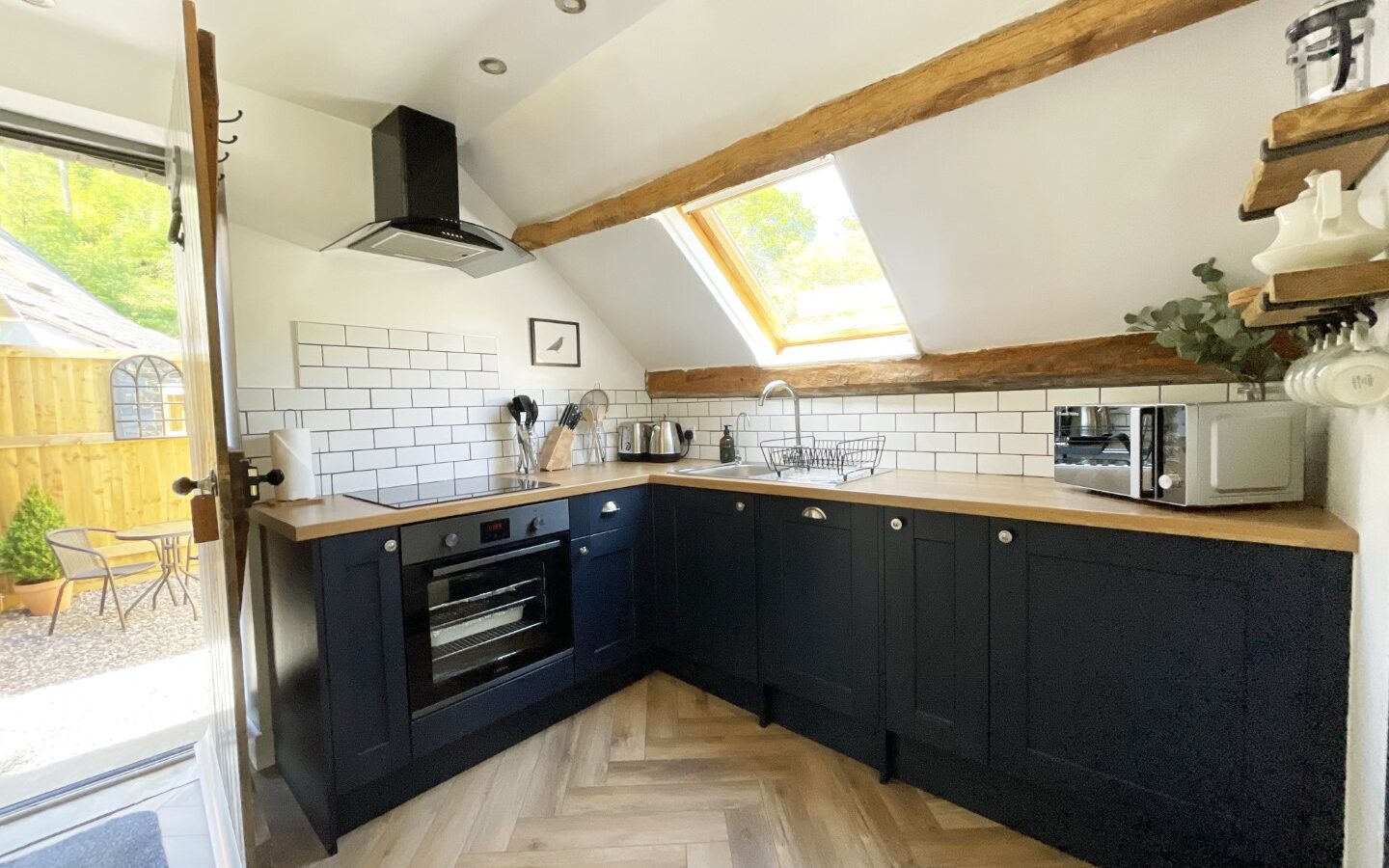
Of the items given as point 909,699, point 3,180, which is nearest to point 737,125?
point 909,699

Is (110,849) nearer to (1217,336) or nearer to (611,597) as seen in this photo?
(611,597)

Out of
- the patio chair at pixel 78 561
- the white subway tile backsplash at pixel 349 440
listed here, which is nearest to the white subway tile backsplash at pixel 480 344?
the white subway tile backsplash at pixel 349 440

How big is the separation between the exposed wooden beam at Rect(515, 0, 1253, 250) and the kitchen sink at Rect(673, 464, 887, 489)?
41.9 inches

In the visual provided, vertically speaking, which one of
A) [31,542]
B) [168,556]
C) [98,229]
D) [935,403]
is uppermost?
[98,229]

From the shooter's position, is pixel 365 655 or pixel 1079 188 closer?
pixel 1079 188

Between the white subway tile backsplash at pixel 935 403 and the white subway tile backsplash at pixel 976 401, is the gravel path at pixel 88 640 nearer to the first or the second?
the white subway tile backsplash at pixel 935 403

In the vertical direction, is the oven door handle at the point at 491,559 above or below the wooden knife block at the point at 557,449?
below

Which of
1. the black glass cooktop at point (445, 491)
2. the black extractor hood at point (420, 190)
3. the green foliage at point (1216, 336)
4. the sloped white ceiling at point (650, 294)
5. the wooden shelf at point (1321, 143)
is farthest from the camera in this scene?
the sloped white ceiling at point (650, 294)

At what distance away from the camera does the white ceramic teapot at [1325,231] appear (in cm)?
80

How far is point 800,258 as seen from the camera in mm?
2455

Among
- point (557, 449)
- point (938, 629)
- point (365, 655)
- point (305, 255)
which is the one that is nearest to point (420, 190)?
point (305, 255)

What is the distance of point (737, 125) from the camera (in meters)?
1.89

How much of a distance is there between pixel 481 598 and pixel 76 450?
417 cm

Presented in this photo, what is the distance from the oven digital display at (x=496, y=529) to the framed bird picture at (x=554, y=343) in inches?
40.4
